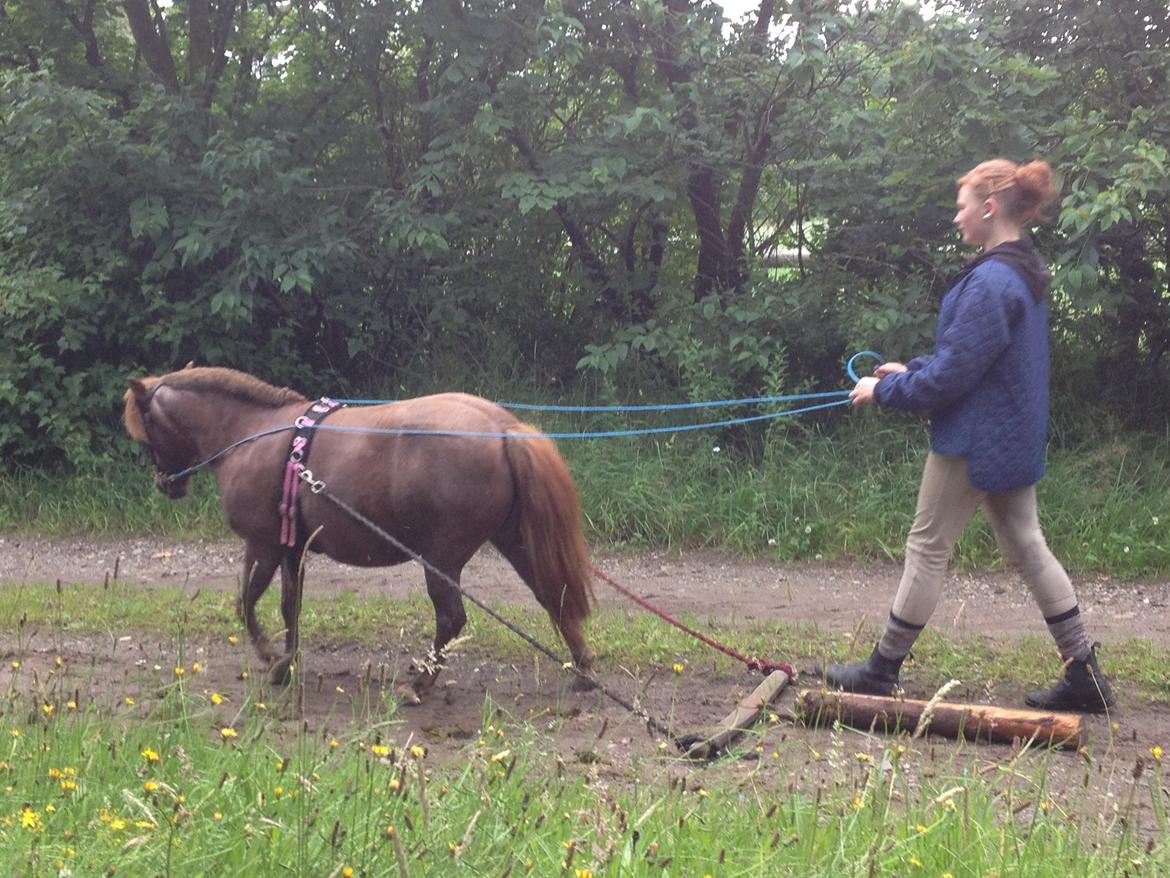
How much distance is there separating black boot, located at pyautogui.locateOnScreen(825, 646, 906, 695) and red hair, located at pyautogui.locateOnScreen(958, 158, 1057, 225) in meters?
1.78

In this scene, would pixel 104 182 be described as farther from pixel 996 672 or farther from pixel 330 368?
pixel 996 672

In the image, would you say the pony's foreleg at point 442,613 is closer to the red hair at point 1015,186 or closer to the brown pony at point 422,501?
the brown pony at point 422,501

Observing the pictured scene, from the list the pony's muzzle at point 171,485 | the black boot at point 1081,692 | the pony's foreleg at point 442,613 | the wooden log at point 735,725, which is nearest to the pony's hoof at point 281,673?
the pony's foreleg at point 442,613

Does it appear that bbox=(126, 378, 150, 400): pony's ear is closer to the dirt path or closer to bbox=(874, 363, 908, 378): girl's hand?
the dirt path

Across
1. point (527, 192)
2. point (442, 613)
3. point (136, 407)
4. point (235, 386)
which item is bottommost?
point (442, 613)

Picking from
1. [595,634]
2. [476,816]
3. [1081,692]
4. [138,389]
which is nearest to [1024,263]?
[1081,692]

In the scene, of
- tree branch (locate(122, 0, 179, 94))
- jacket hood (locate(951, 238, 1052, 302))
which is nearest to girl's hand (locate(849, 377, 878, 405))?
jacket hood (locate(951, 238, 1052, 302))

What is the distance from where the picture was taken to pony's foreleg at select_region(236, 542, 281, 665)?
5238 mm

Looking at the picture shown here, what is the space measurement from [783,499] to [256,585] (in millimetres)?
4098

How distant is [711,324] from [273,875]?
6919 mm

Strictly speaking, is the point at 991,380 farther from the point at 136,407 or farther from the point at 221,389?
the point at 136,407

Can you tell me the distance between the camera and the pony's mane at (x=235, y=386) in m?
5.43

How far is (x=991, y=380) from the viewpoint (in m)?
4.38

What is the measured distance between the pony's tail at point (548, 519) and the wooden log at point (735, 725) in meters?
0.87
